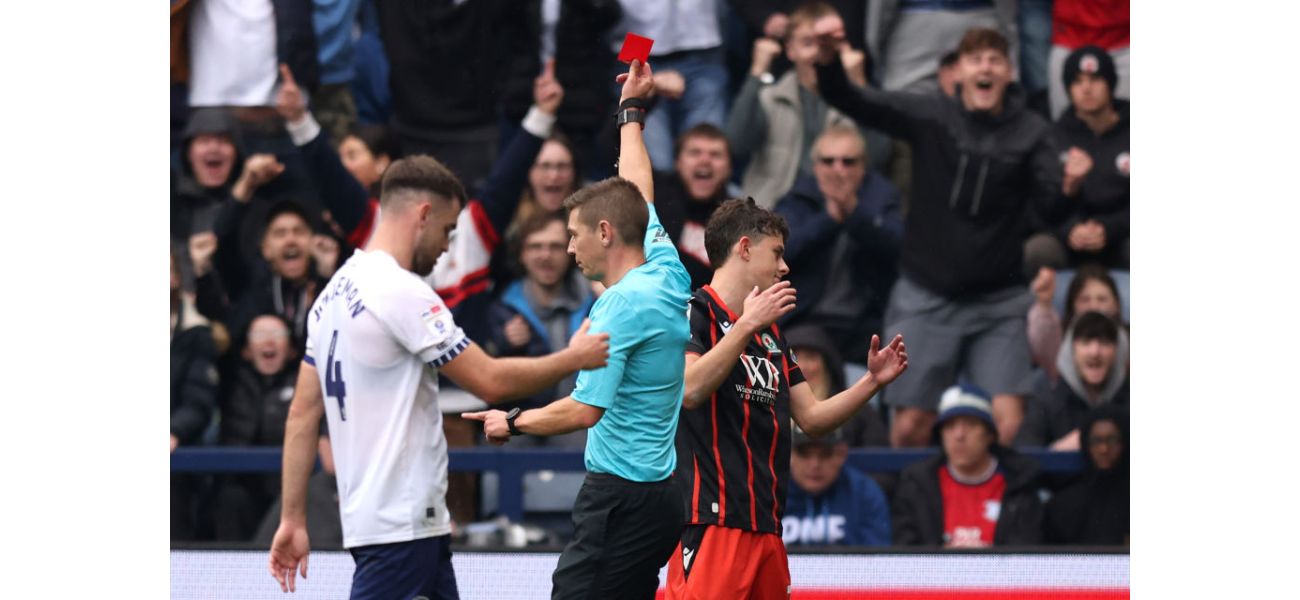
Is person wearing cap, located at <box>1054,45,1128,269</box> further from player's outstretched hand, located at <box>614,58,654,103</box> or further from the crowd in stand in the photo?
player's outstretched hand, located at <box>614,58,654,103</box>

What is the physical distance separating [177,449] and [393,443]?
5.07m

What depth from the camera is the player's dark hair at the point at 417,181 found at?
5.57 m

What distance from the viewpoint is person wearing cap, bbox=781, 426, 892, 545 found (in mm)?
9336

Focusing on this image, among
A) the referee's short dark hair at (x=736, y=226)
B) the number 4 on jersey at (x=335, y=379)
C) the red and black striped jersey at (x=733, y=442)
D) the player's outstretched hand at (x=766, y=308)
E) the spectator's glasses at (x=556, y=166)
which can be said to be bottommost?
the red and black striped jersey at (x=733, y=442)

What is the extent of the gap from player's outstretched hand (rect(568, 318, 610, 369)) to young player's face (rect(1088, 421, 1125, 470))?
528 centimetres

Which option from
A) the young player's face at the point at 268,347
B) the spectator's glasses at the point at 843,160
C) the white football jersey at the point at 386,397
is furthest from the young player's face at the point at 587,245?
A: the young player's face at the point at 268,347

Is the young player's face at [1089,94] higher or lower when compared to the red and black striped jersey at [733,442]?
higher

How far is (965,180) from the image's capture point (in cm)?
1002

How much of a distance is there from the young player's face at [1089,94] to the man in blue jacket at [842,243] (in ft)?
4.60

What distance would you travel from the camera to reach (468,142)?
10.2m

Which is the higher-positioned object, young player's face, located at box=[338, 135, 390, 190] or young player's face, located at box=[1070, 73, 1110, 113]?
young player's face, located at box=[1070, 73, 1110, 113]

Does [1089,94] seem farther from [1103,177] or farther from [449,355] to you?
[449,355]

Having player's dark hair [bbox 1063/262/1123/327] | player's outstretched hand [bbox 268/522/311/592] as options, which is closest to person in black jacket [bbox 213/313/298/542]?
player's outstretched hand [bbox 268/522/311/592]

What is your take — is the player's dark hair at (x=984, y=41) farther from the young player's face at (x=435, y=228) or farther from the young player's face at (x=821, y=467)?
the young player's face at (x=435, y=228)
